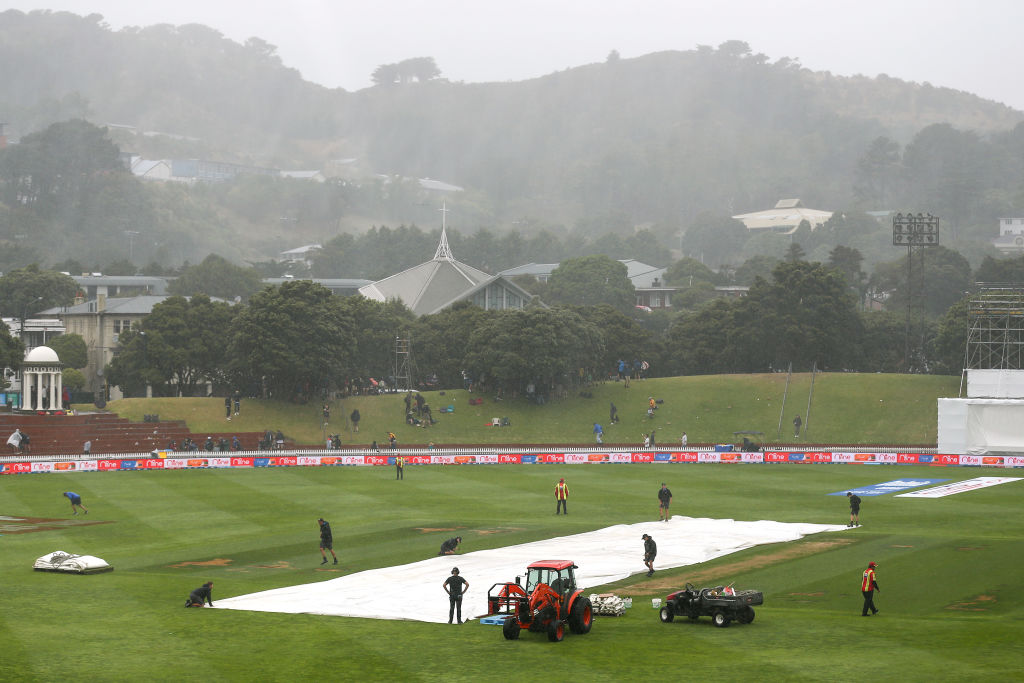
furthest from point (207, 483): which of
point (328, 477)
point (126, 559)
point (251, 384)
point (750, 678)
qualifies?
point (750, 678)

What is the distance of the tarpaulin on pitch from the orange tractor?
388 centimetres

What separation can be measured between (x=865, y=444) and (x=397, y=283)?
243 ft

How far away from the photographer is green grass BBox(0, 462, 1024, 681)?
998 inches

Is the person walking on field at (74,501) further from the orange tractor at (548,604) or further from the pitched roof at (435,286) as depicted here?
the pitched roof at (435,286)

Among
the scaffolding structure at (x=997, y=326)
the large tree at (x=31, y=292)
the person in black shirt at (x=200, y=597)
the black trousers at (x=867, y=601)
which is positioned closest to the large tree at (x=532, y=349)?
the scaffolding structure at (x=997, y=326)

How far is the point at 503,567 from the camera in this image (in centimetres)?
3941

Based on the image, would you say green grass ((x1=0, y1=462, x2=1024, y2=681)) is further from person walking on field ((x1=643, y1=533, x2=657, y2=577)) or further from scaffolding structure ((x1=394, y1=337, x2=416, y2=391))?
scaffolding structure ((x1=394, y1=337, x2=416, y2=391))

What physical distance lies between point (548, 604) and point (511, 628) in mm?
1040

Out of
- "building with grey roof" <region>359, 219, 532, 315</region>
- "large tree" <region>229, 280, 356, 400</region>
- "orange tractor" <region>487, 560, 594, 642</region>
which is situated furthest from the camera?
"building with grey roof" <region>359, 219, 532, 315</region>

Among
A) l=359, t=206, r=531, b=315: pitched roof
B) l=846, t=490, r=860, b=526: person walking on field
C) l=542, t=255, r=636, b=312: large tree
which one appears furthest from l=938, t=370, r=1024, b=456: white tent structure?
l=542, t=255, r=636, b=312: large tree

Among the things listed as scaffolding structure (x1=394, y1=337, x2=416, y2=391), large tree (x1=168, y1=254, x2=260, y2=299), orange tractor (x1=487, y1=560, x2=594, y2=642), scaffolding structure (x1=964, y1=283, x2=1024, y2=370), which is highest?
large tree (x1=168, y1=254, x2=260, y2=299)

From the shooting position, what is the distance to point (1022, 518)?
54312mm

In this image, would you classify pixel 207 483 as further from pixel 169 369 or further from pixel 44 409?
pixel 169 369

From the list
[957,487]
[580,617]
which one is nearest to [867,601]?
[580,617]
